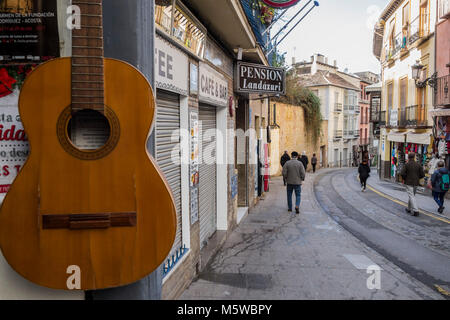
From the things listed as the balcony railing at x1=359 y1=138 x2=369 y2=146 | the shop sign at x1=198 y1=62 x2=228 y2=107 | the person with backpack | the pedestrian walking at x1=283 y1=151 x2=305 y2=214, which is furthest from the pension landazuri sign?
the balcony railing at x1=359 y1=138 x2=369 y2=146

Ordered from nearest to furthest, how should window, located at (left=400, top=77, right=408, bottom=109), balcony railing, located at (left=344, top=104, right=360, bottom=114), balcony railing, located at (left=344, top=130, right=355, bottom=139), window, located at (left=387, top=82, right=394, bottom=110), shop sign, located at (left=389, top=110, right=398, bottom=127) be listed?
window, located at (left=400, top=77, right=408, bottom=109) < shop sign, located at (left=389, top=110, right=398, bottom=127) < window, located at (left=387, top=82, right=394, bottom=110) < balcony railing, located at (left=344, top=104, right=360, bottom=114) < balcony railing, located at (left=344, top=130, right=355, bottom=139)

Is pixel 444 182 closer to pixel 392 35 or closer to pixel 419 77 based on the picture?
pixel 419 77

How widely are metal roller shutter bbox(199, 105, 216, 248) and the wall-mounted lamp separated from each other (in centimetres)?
1290

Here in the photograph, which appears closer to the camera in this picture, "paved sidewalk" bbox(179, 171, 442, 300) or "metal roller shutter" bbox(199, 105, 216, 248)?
"paved sidewalk" bbox(179, 171, 442, 300)

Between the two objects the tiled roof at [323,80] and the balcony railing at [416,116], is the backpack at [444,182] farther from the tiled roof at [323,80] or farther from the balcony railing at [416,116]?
the tiled roof at [323,80]

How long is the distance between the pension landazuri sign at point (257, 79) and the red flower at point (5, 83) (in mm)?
6245

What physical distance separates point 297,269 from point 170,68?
3396 millimetres

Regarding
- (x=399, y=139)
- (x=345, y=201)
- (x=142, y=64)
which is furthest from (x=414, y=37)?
(x=142, y=64)

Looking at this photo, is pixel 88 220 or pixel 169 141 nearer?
pixel 88 220

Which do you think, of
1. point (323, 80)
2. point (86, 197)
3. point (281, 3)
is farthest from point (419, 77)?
point (323, 80)

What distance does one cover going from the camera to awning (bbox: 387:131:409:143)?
2083 cm

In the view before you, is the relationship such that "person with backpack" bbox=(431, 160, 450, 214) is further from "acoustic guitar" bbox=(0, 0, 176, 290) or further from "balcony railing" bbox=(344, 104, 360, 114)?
"balcony railing" bbox=(344, 104, 360, 114)

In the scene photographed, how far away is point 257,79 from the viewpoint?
8766 millimetres

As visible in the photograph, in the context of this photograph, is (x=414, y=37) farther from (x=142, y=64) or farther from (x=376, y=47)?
(x=142, y=64)
